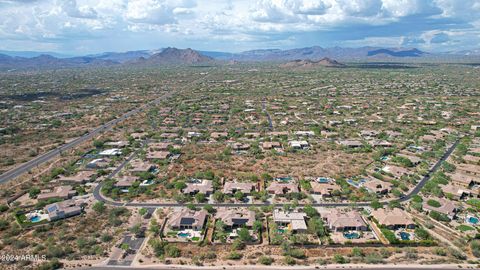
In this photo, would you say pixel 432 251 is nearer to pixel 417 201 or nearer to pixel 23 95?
A: pixel 417 201

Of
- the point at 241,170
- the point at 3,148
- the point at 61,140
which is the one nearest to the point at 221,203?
the point at 241,170

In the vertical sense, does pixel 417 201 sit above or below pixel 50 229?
above

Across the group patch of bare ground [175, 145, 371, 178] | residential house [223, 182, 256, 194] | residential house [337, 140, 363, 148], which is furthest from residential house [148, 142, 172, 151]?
residential house [337, 140, 363, 148]

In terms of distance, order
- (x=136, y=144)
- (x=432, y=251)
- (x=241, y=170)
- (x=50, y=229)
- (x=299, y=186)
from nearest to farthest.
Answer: (x=432, y=251) < (x=50, y=229) < (x=299, y=186) < (x=241, y=170) < (x=136, y=144)

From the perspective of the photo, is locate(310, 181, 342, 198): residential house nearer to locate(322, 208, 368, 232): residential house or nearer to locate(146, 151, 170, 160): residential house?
locate(322, 208, 368, 232): residential house

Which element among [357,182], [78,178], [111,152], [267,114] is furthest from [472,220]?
[267,114]

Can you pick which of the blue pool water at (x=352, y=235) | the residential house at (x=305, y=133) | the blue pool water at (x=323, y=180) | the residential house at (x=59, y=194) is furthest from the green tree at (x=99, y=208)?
the residential house at (x=305, y=133)

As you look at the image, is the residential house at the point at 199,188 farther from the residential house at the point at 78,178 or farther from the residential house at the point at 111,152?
the residential house at the point at 111,152
